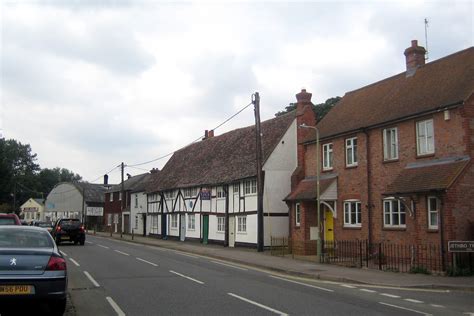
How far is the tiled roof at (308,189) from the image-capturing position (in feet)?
86.0

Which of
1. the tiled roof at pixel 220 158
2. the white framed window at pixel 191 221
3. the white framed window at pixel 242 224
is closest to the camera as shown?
the white framed window at pixel 242 224

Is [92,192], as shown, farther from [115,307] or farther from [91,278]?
[115,307]

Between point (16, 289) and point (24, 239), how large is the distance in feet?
4.51

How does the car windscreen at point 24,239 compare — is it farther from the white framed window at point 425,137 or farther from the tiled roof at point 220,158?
the tiled roof at point 220,158

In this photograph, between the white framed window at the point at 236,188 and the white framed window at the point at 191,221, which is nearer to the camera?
the white framed window at the point at 236,188

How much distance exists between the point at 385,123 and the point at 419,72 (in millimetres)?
3949

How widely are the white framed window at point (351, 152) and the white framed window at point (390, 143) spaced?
7.21 feet

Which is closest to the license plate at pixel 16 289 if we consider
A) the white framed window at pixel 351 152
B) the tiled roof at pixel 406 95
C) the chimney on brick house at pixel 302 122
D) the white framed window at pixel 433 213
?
the white framed window at pixel 433 213

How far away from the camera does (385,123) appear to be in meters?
22.6

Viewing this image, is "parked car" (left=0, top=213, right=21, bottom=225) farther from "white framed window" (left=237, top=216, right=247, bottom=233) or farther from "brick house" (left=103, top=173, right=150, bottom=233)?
"brick house" (left=103, top=173, right=150, bottom=233)

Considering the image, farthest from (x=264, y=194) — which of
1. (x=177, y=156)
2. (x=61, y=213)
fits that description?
(x=61, y=213)

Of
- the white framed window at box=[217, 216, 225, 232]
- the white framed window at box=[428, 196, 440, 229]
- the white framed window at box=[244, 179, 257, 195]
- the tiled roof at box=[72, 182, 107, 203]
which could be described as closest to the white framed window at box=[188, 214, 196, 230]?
the white framed window at box=[217, 216, 225, 232]

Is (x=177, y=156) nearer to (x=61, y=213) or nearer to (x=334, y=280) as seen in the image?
(x=334, y=280)

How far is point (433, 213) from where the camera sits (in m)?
19.2
